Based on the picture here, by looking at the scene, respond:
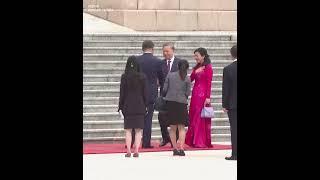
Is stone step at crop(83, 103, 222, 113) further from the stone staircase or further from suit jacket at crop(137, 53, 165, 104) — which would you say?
suit jacket at crop(137, 53, 165, 104)

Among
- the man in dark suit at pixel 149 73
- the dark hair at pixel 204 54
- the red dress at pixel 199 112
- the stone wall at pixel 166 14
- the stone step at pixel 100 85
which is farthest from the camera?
the stone wall at pixel 166 14

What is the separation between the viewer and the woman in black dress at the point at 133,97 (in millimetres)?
16594

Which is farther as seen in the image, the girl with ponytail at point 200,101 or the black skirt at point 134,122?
the girl with ponytail at point 200,101

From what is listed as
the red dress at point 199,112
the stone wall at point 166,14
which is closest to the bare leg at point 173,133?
the red dress at point 199,112

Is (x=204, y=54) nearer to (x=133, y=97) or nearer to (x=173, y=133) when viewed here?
(x=173, y=133)

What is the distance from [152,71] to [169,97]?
1.48 metres

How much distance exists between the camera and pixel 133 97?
16594 millimetres

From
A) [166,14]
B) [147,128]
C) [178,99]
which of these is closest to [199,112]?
[147,128]

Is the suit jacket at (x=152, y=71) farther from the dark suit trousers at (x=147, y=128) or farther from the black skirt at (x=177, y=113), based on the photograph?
the black skirt at (x=177, y=113)
